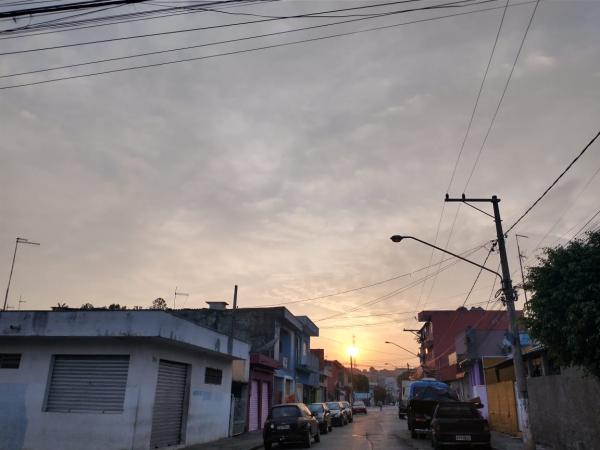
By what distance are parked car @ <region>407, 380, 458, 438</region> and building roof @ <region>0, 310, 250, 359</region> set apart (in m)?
12.8

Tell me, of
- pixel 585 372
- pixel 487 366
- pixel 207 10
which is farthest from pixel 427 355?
pixel 207 10

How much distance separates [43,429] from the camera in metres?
15.2

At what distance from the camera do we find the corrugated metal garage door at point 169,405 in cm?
1656

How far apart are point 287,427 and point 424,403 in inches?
A: 310

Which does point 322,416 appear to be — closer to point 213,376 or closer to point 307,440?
point 213,376

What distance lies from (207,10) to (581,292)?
880cm

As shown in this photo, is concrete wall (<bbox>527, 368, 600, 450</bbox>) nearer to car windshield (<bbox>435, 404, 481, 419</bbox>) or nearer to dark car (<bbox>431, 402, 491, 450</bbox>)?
dark car (<bbox>431, 402, 491, 450</bbox>)

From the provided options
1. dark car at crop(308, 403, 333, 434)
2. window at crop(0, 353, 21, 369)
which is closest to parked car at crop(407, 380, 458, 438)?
dark car at crop(308, 403, 333, 434)

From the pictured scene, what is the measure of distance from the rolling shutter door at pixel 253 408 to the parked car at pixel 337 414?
673cm

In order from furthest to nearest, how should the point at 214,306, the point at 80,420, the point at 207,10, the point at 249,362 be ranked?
the point at 214,306, the point at 249,362, the point at 80,420, the point at 207,10

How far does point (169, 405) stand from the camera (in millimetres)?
17516

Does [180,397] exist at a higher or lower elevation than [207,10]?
lower

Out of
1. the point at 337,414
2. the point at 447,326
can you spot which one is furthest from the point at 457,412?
the point at 447,326

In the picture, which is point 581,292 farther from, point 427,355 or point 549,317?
point 427,355
